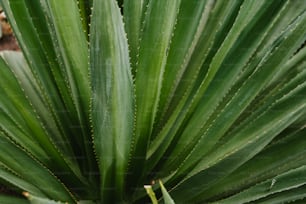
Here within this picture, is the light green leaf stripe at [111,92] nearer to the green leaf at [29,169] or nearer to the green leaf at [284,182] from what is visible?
the green leaf at [29,169]

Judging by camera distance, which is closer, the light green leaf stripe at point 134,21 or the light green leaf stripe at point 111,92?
the light green leaf stripe at point 111,92

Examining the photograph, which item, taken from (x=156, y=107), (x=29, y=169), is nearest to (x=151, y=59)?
(x=156, y=107)

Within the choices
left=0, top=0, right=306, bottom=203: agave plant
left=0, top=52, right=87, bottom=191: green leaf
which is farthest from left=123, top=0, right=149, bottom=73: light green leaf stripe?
left=0, top=52, right=87, bottom=191: green leaf

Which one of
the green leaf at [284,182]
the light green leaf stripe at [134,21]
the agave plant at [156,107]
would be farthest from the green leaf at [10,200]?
the green leaf at [284,182]

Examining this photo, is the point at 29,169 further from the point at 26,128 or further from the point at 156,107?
the point at 156,107

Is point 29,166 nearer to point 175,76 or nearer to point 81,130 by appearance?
point 81,130

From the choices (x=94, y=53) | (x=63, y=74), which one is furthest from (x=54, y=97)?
(x=94, y=53)

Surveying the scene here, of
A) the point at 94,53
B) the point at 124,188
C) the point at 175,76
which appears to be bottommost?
the point at 124,188
